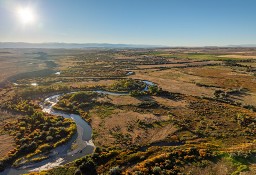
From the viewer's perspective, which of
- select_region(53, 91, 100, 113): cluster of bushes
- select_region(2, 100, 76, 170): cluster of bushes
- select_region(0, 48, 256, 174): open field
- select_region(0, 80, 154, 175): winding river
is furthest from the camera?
select_region(53, 91, 100, 113): cluster of bushes

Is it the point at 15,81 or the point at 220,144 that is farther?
the point at 15,81

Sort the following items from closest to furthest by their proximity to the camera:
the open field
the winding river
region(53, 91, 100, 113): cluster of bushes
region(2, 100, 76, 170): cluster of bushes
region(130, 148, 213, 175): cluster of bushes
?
region(130, 148, 213, 175): cluster of bushes
the open field
the winding river
region(2, 100, 76, 170): cluster of bushes
region(53, 91, 100, 113): cluster of bushes

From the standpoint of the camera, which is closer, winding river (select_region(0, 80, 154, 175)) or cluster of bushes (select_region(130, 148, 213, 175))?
cluster of bushes (select_region(130, 148, 213, 175))

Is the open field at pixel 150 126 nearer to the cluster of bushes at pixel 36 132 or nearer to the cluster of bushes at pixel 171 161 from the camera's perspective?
the cluster of bushes at pixel 171 161

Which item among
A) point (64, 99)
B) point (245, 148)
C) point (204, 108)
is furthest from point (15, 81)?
point (245, 148)

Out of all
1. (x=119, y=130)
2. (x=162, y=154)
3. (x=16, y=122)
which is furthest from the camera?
(x=16, y=122)

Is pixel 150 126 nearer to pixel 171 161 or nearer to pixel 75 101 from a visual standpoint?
pixel 171 161

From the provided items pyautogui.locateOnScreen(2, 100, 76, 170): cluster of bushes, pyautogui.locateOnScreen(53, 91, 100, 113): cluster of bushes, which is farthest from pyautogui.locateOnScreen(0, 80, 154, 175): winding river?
pyautogui.locateOnScreen(53, 91, 100, 113): cluster of bushes

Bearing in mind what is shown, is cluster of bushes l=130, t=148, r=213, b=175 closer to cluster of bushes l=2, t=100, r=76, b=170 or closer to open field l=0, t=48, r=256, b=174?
open field l=0, t=48, r=256, b=174

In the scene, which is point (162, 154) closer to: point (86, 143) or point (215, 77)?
point (86, 143)

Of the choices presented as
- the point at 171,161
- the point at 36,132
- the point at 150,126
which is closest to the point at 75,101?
the point at 36,132

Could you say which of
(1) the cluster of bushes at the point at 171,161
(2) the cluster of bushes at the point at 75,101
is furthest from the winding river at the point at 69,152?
(1) the cluster of bushes at the point at 171,161
